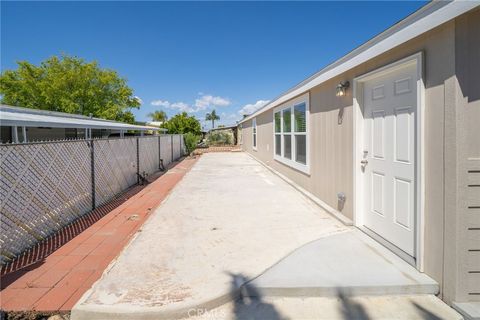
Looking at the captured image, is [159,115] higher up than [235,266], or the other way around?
[159,115]

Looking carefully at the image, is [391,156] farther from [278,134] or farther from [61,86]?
[61,86]

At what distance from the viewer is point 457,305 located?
2.50 metres

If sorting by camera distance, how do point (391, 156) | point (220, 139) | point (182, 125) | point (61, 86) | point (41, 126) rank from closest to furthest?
point (391, 156) < point (41, 126) < point (182, 125) < point (61, 86) < point (220, 139)

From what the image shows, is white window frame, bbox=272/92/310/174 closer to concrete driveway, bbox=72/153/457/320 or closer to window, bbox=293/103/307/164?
window, bbox=293/103/307/164

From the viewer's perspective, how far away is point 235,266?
130 inches

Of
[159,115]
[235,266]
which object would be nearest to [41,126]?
[235,266]

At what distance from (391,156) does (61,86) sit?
36718 mm

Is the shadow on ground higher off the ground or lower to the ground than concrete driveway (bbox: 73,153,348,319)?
lower

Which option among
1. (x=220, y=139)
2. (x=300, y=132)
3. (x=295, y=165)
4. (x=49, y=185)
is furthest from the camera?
(x=220, y=139)

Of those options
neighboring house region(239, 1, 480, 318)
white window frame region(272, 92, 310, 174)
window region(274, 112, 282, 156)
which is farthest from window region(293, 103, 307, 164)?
window region(274, 112, 282, 156)

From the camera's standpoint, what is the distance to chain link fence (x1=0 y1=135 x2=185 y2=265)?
3.55 m

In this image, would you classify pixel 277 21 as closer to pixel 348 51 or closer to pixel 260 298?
pixel 348 51

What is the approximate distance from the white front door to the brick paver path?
3.57m

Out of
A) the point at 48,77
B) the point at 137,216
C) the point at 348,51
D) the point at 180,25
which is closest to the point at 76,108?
the point at 48,77
